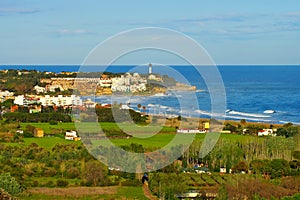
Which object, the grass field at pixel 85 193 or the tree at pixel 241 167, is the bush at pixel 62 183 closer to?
the grass field at pixel 85 193

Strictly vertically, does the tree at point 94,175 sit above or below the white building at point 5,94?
below

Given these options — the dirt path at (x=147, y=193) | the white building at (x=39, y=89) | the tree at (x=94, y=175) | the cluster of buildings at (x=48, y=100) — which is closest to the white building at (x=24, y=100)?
the cluster of buildings at (x=48, y=100)

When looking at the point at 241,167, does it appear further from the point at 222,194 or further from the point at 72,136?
the point at 72,136

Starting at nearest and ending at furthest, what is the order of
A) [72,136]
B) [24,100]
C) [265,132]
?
[72,136] → [265,132] → [24,100]

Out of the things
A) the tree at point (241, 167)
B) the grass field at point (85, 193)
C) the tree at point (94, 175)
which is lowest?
the grass field at point (85, 193)

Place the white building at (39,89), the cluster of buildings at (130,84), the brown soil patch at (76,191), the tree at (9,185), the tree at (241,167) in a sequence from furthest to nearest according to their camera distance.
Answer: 1. the white building at (39,89)
2. the cluster of buildings at (130,84)
3. the tree at (241,167)
4. the brown soil patch at (76,191)
5. the tree at (9,185)

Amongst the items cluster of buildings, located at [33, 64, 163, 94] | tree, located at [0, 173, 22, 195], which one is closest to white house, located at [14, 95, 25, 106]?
cluster of buildings, located at [33, 64, 163, 94]

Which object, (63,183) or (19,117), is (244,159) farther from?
(19,117)

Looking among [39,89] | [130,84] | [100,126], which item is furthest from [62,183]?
[39,89]

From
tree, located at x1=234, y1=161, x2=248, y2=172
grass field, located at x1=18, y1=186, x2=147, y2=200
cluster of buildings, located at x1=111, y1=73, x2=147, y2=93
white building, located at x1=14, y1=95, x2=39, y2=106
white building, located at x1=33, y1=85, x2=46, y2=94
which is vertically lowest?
grass field, located at x1=18, y1=186, x2=147, y2=200

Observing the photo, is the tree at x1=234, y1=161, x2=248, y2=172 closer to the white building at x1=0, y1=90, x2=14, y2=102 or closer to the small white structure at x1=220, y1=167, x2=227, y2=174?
the small white structure at x1=220, y1=167, x2=227, y2=174

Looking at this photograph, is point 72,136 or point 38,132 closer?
point 72,136

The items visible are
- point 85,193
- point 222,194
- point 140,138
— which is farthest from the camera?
point 140,138

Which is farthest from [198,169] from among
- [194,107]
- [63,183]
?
[194,107]
